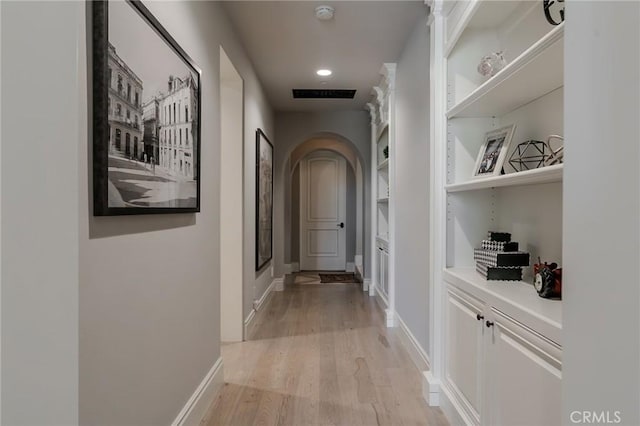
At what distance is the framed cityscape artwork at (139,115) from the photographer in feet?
3.81

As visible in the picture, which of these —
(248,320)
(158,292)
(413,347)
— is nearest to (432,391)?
(413,347)

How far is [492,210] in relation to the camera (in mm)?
2201

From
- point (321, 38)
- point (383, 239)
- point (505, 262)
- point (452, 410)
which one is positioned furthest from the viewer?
point (383, 239)

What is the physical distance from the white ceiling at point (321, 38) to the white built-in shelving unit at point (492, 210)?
0.72 meters

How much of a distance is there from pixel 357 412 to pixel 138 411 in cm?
123

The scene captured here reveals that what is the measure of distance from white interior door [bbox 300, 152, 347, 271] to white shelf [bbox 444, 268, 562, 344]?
595 centimetres

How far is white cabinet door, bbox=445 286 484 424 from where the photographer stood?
1.76m

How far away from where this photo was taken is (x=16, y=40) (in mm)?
940

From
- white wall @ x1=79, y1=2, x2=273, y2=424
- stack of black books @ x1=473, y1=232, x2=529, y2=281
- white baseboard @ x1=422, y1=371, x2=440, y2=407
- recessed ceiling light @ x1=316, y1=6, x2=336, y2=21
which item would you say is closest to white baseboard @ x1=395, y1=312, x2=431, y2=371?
white baseboard @ x1=422, y1=371, x2=440, y2=407

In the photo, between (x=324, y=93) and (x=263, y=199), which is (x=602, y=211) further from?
(x=324, y=93)

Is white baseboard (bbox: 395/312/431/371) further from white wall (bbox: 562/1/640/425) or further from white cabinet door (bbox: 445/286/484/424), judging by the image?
white wall (bbox: 562/1/640/425)

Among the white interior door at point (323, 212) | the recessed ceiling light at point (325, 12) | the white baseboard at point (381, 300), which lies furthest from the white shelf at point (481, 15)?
the white interior door at point (323, 212)

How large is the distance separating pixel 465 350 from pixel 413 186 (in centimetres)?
150

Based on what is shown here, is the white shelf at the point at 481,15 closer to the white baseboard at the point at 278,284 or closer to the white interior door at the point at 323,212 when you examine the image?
the white baseboard at the point at 278,284
